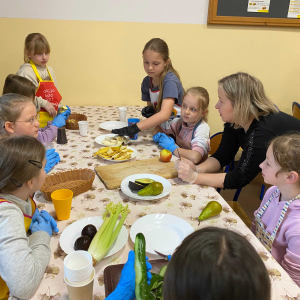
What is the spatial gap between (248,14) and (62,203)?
10.3 ft

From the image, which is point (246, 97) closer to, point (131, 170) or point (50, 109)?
point (131, 170)

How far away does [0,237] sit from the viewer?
2.49 feet

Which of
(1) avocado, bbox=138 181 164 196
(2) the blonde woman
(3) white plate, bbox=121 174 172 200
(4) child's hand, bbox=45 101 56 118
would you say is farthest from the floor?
(4) child's hand, bbox=45 101 56 118

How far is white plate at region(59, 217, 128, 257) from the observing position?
0.91 metres

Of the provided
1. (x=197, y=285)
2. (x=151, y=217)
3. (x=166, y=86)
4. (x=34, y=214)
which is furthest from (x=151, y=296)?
(x=166, y=86)

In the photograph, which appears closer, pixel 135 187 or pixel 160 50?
pixel 135 187

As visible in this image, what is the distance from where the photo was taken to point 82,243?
0.89 m

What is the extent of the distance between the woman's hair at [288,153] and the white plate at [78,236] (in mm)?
739

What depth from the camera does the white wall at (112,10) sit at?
Answer: 2.86 metres

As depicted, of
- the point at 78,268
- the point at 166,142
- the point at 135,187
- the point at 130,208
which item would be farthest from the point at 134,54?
the point at 78,268

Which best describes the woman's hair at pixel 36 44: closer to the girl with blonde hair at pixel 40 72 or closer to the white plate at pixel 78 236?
the girl with blonde hair at pixel 40 72

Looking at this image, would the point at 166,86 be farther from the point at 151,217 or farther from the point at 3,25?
the point at 3,25

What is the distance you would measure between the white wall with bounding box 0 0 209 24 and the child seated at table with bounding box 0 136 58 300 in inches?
101

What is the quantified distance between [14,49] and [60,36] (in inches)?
22.6
